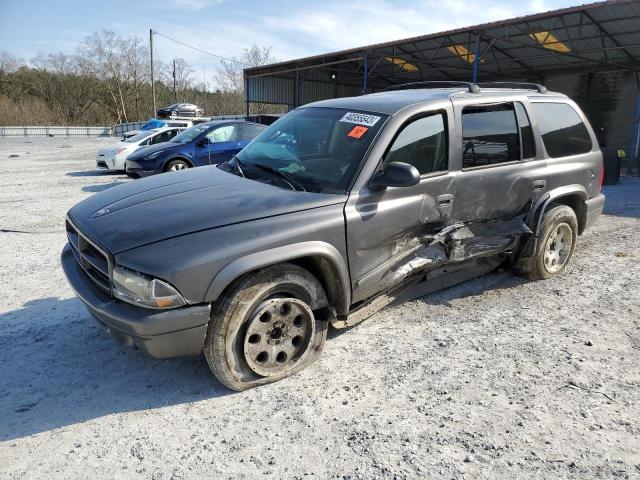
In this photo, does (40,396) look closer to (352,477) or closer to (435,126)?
(352,477)

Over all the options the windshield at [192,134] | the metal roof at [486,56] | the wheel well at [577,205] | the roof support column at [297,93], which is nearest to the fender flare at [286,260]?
the wheel well at [577,205]

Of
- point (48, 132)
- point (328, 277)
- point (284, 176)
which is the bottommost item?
point (328, 277)

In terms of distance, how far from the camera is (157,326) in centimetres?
248

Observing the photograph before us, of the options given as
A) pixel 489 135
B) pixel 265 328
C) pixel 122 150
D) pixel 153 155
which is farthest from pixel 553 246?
pixel 122 150

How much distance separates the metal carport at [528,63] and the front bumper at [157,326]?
13.6m

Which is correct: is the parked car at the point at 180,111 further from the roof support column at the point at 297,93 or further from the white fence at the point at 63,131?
the roof support column at the point at 297,93

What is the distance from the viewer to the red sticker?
3.36 metres

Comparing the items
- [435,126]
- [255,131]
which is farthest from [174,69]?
[435,126]

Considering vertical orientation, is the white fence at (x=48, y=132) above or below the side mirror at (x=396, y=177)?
above

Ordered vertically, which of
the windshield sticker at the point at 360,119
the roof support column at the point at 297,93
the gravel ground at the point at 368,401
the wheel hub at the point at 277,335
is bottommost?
the gravel ground at the point at 368,401

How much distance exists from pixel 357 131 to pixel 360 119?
0.15 metres

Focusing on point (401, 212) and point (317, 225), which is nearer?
point (317, 225)

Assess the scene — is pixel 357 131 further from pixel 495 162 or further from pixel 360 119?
pixel 495 162

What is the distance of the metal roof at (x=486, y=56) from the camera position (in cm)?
1509
